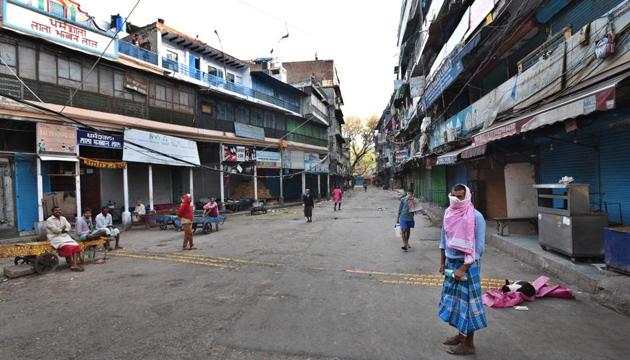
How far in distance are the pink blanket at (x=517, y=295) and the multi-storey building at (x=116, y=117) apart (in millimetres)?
8658

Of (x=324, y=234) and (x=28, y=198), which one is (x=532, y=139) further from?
(x=28, y=198)

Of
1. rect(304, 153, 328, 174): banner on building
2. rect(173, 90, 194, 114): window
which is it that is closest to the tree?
rect(304, 153, 328, 174): banner on building

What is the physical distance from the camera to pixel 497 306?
539cm

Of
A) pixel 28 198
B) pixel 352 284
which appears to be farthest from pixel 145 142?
pixel 352 284

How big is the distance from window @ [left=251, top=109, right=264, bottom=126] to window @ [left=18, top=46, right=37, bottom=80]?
668 inches

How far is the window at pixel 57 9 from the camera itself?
642 inches

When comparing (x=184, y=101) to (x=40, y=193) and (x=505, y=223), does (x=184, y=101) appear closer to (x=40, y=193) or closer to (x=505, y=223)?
(x=40, y=193)

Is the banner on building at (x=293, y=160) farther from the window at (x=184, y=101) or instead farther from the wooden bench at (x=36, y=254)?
the wooden bench at (x=36, y=254)

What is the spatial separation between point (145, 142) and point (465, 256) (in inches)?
761

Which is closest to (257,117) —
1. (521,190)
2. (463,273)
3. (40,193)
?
(40,193)

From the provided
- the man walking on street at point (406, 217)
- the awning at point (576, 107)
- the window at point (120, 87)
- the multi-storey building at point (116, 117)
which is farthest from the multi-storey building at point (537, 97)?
the window at point (120, 87)

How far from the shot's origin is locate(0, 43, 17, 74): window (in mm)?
14048

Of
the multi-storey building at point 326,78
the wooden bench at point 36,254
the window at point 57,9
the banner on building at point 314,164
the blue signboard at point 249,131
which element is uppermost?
the multi-storey building at point 326,78

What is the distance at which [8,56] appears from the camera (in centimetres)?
1424
